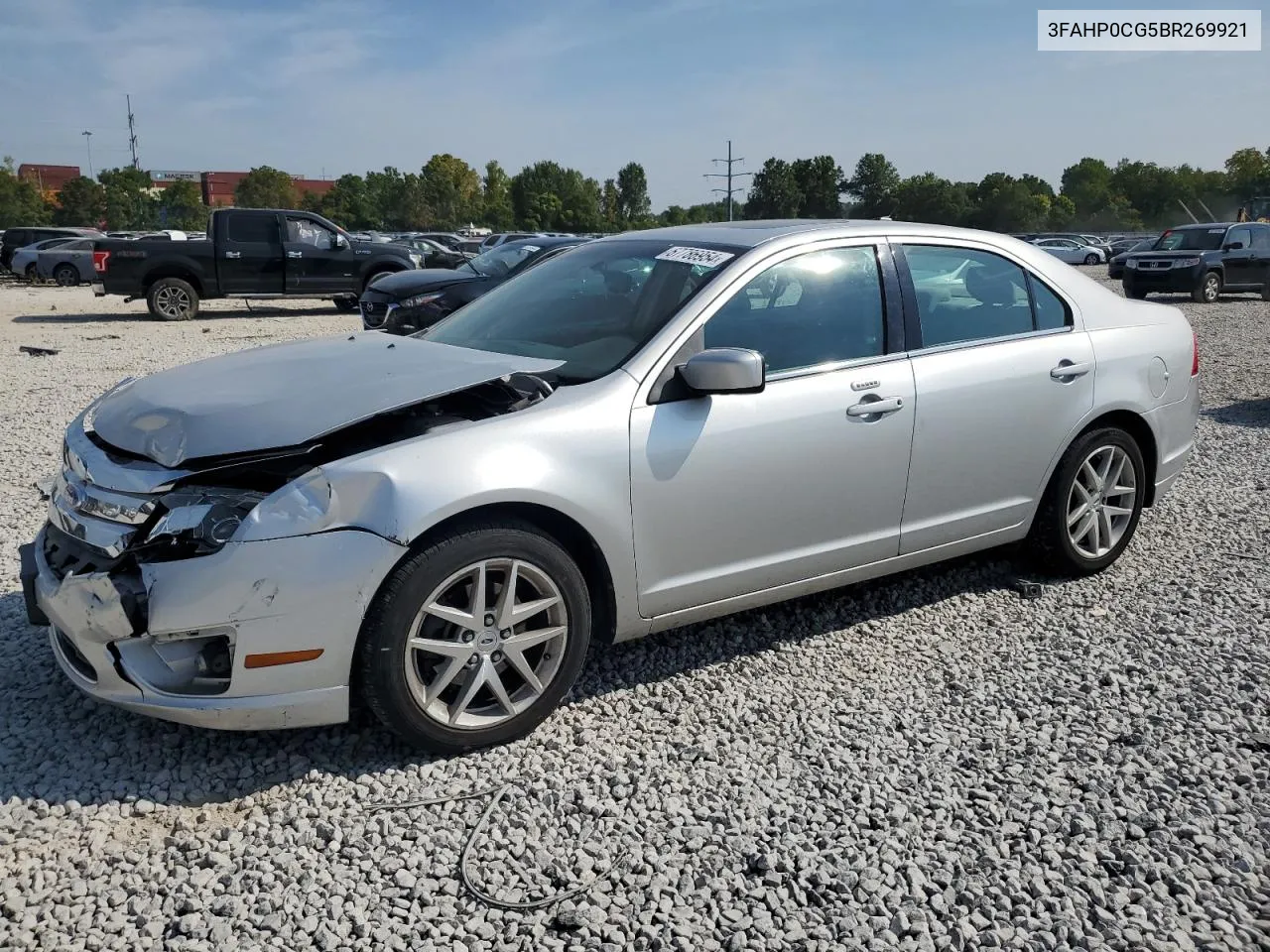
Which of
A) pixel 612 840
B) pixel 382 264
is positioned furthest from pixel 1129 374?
pixel 382 264

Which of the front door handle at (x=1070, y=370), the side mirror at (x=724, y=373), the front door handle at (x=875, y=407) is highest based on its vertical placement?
the side mirror at (x=724, y=373)

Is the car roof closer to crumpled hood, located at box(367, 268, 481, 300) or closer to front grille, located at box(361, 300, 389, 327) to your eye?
crumpled hood, located at box(367, 268, 481, 300)

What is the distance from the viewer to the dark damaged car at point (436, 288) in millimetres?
10414

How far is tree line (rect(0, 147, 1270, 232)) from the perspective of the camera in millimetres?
73688

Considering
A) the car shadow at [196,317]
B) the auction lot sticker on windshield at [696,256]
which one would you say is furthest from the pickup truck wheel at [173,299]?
the auction lot sticker on windshield at [696,256]

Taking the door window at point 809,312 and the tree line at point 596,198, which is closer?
the door window at point 809,312

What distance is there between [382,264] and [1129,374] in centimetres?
1584

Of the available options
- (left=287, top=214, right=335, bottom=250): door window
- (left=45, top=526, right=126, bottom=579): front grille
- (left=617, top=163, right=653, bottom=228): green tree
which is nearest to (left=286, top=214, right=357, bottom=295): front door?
(left=287, top=214, right=335, bottom=250): door window

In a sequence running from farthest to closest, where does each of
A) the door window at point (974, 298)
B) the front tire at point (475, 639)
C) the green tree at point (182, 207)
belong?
1. the green tree at point (182, 207)
2. the door window at point (974, 298)
3. the front tire at point (475, 639)

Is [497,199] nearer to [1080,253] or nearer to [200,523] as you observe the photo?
[1080,253]

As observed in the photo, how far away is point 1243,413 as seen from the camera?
8891 mm

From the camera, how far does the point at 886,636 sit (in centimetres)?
409

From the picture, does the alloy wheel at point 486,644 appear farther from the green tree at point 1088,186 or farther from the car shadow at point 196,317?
the green tree at point 1088,186

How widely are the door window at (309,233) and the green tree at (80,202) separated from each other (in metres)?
63.7
